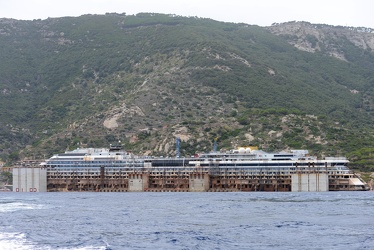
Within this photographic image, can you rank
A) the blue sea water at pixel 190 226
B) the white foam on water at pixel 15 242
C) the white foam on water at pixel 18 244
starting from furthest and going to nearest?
1. the blue sea water at pixel 190 226
2. the white foam on water at pixel 15 242
3. the white foam on water at pixel 18 244

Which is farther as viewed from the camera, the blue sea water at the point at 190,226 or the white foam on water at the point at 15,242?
the blue sea water at the point at 190,226

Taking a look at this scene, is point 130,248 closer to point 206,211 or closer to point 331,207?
point 206,211

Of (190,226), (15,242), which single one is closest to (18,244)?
(15,242)

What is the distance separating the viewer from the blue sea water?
80.8 m

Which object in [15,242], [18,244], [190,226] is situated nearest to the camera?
[18,244]

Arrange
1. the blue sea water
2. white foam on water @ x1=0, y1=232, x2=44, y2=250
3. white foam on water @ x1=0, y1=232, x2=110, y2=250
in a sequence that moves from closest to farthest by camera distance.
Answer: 1. white foam on water @ x1=0, y1=232, x2=110, y2=250
2. white foam on water @ x1=0, y1=232, x2=44, y2=250
3. the blue sea water

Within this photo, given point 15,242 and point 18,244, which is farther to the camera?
point 15,242

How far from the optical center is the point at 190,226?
311ft

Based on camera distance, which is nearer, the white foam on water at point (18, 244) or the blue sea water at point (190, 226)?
the white foam on water at point (18, 244)

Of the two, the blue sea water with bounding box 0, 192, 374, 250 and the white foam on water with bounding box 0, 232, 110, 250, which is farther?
the blue sea water with bounding box 0, 192, 374, 250

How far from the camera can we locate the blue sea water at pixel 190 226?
80812mm

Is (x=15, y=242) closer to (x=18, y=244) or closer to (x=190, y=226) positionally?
(x=18, y=244)

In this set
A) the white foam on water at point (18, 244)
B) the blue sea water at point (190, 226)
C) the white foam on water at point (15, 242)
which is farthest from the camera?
the blue sea water at point (190, 226)

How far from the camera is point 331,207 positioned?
12450 cm
